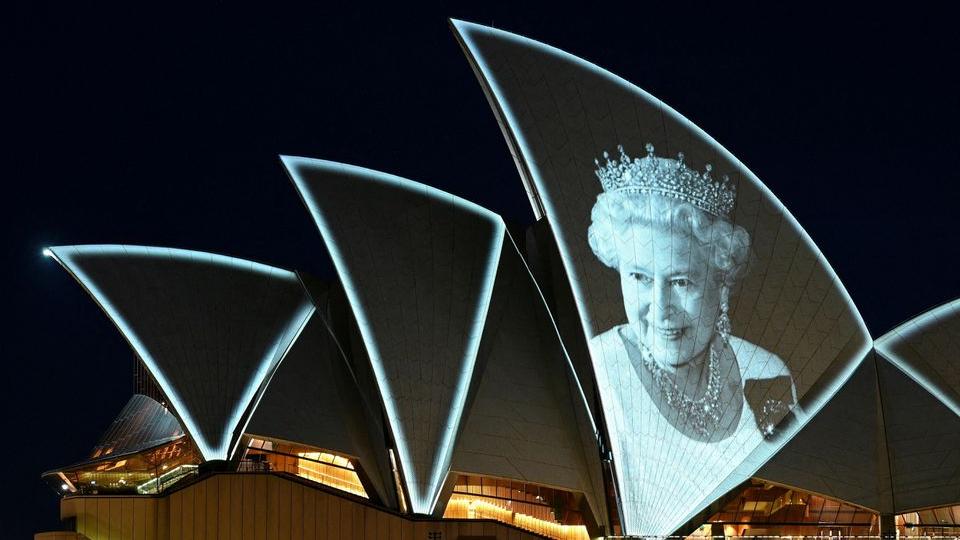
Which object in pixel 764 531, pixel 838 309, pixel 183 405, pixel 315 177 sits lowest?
pixel 764 531

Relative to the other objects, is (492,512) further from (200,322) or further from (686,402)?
(200,322)

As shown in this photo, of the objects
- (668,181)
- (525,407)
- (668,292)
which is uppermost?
(668,181)

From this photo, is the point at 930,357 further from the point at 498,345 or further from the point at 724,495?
the point at 498,345

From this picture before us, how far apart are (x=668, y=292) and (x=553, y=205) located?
3.61 meters

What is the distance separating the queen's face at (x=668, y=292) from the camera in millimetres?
29922

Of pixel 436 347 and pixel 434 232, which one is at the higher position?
pixel 434 232

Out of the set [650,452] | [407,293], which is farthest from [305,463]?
[650,452]

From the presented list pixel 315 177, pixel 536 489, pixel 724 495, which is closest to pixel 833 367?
pixel 724 495

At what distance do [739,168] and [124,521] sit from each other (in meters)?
16.8

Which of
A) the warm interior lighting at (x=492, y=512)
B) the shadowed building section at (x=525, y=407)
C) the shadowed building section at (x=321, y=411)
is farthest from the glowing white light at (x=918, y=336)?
the shadowed building section at (x=321, y=411)

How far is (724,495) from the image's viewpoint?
97.1 feet

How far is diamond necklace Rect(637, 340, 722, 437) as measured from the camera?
98.5 ft

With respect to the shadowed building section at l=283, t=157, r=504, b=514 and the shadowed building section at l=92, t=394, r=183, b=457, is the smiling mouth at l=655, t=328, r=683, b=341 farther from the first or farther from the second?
the shadowed building section at l=92, t=394, r=183, b=457

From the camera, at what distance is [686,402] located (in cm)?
3006
